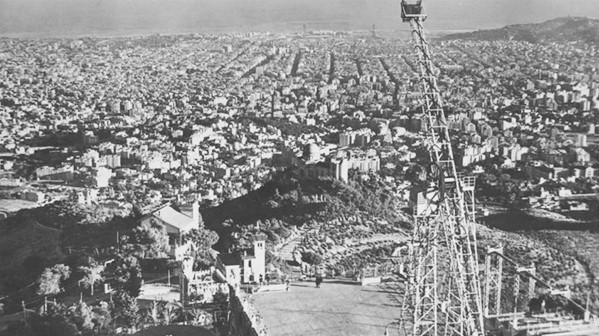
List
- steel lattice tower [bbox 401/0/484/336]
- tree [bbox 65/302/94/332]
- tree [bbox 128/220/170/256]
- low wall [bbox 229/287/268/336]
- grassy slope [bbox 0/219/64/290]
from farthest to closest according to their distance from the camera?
grassy slope [bbox 0/219/64/290] < tree [bbox 128/220/170/256] < tree [bbox 65/302/94/332] < low wall [bbox 229/287/268/336] < steel lattice tower [bbox 401/0/484/336]

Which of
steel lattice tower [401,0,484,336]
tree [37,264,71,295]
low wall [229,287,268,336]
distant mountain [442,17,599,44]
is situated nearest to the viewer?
steel lattice tower [401,0,484,336]

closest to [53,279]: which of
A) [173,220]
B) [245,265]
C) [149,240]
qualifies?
[149,240]

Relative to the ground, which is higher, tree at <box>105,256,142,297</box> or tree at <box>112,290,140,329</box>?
tree at <box>105,256,142,297</box>

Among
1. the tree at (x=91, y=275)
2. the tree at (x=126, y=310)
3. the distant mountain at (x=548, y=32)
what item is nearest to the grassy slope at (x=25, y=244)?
the tree at (x=91, y=275)

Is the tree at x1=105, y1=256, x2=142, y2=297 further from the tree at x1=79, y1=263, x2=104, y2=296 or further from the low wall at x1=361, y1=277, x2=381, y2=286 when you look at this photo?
the low wall at x1=361, y1=277, x2=381, y2=286

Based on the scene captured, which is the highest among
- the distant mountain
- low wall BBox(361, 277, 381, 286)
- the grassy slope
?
the distant mountain

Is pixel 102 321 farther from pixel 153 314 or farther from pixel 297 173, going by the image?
pixel 297 173

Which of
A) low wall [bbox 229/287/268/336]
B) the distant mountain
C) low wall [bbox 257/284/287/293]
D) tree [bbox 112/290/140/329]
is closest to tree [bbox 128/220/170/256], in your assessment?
tree [bbox 112/290/140/329]
